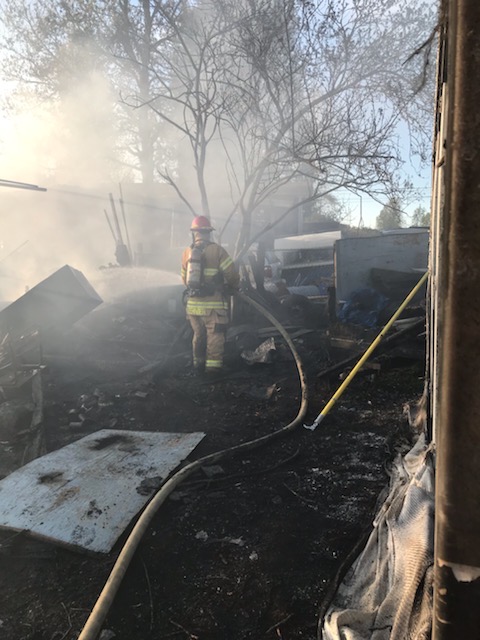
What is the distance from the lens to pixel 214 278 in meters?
5.90

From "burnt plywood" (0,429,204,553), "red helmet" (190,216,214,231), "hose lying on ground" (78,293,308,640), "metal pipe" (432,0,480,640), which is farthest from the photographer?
"red helmet" (190,216,214,231)

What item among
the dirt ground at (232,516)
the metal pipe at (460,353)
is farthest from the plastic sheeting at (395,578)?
the metal pipe at (460,353)

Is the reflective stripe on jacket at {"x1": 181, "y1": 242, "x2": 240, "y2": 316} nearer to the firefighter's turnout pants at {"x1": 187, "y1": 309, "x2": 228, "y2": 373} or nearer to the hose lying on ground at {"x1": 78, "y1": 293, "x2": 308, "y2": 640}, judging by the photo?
the firefighter's turnout pants at {"x1": 187, "y1": 309, "x2": 228, "y2": 373}

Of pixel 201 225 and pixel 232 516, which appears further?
pixel 201 225

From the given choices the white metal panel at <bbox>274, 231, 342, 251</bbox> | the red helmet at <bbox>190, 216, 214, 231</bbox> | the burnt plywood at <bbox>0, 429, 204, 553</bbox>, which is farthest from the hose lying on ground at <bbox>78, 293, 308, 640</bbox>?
the white metal panel at <bbox>274, 231, 342, 251</bbox>

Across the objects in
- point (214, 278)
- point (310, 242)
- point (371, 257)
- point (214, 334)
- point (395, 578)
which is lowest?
point (395, 578)

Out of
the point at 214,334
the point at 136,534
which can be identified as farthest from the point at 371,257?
the point at 136,534

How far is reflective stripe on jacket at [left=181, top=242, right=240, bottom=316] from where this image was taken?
589 centimetres

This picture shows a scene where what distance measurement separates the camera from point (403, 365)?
5043 mm

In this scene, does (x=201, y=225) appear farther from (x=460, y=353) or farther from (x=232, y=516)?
(x=460, y=353)

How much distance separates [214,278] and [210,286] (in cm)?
12

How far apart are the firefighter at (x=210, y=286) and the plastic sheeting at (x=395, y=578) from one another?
386 centimetres

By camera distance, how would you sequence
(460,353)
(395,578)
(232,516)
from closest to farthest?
(460,353)
(395,578)
(232,516)

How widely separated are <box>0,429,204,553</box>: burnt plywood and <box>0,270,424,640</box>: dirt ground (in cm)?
9
